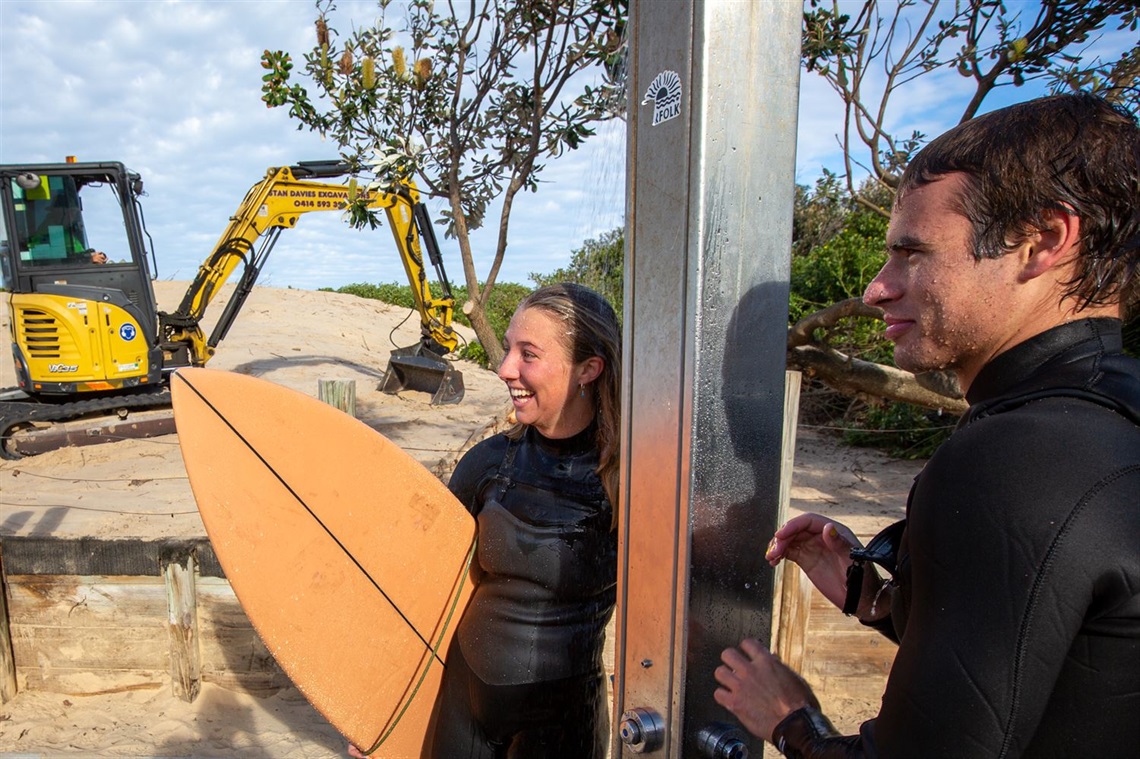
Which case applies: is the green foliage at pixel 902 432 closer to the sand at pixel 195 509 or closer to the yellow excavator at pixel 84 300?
the sand at pixel 195 509

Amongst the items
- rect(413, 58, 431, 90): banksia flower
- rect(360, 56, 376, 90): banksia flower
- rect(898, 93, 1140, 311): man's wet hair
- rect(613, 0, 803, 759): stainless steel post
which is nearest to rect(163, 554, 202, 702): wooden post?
rect(360, 56, 376, 90): banksia flower

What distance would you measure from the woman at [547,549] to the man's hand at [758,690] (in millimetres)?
772

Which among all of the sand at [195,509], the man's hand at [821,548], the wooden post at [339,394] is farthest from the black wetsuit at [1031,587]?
the wooden post at [339,394]

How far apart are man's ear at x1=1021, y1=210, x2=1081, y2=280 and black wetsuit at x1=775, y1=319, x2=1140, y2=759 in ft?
0.40

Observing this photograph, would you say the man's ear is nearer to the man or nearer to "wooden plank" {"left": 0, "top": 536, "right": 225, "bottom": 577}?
the man

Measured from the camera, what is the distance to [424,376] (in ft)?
37.7

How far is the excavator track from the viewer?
328 inches

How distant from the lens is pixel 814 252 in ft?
31.4

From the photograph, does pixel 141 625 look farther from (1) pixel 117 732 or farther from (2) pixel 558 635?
(2) pixel 558 635

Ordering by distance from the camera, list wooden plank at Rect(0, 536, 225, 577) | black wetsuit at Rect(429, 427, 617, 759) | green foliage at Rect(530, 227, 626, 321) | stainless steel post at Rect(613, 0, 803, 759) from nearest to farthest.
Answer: stainless steel post at Rect(613, 0, 803, 759)
black wetsuit at Rect(429, 427, 617, 759)
green foliage at Rect(530, 227, 626, 321)
wooden plank at Rect(0, 536, 225, 577)

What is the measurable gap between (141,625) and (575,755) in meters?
2.97

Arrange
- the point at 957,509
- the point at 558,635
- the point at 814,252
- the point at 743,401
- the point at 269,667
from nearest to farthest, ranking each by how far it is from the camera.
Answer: the point at 957,509 < the point at 743,401 < the point at 558,635 < the point at 269,667 < the point at 814,252

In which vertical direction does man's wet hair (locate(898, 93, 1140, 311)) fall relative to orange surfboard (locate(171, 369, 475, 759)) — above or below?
above

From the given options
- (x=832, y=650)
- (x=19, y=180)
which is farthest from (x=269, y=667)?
(x=19, y=180)
